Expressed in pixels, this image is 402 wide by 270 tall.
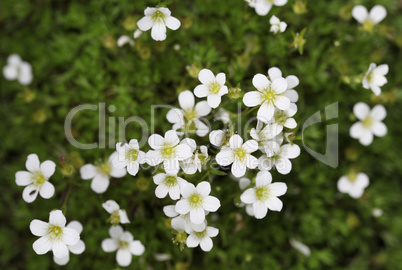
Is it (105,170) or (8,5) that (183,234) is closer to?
(105,170)

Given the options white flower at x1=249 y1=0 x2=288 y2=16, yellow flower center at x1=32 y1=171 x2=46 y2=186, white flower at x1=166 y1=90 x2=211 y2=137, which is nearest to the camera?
yellow flower center at x1=32 y1=171 x2=46 y2=186

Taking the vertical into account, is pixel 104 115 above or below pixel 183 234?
above

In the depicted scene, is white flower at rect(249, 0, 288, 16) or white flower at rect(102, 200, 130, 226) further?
white flower at rect(249, 0, 288, 16)

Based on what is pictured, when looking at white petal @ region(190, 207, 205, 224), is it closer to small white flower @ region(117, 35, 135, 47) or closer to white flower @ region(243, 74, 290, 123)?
white flower @ region(243, 74, 290, 123)

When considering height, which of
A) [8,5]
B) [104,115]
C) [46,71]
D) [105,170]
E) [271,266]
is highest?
[8,5]

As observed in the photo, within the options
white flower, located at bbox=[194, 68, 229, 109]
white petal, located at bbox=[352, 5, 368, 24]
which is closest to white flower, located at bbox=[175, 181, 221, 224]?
white flower, located at bbox=[194, 68, 229, 109]

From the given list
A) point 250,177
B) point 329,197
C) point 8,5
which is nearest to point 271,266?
point 329,197
